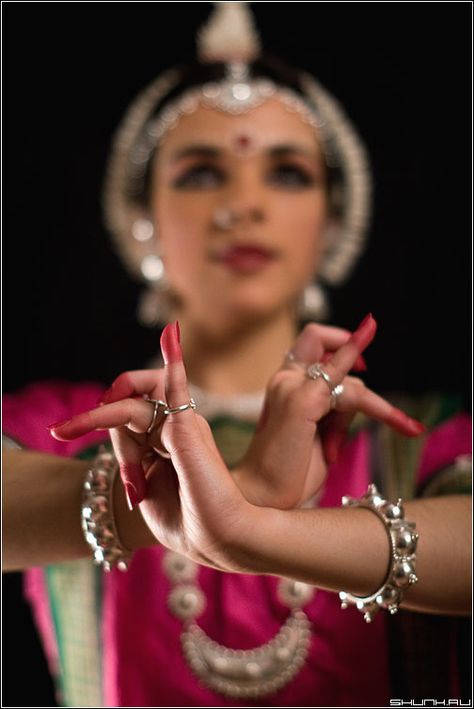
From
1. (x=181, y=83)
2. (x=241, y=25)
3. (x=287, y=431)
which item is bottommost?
(x=287, y=431)

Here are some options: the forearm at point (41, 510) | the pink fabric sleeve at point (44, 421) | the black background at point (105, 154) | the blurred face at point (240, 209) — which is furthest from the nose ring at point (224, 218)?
the black background at point (105, 154)

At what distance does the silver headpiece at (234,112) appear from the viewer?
1.29m

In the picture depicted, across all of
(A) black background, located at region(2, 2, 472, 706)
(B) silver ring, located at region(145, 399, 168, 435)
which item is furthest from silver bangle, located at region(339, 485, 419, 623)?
(A) black background, located at region(2, 2, 472, 706)

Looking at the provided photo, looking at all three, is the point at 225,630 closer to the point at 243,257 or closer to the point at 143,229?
the point at 243,257

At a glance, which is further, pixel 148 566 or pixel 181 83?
pixel 181 83

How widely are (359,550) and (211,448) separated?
0.54 ft

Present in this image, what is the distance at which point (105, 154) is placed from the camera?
1657 mm

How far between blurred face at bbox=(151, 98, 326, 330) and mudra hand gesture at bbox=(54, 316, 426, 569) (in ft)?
1.09

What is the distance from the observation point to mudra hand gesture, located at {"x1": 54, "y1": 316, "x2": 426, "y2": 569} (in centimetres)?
70

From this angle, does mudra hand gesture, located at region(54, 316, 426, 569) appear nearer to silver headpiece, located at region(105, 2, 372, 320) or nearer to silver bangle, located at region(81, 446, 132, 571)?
silver bangle, located at region(81, 446, 132, 571)

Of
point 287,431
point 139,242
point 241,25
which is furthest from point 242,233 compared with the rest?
point 287,431

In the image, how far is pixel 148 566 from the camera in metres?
1.14

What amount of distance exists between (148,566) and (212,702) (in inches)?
6.6

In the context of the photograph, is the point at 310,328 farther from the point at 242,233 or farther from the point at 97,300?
the point at 97,300
